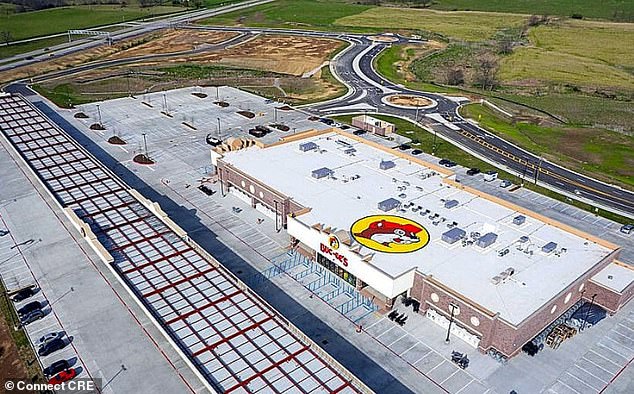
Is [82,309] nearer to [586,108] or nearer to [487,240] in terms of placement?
[487,240]

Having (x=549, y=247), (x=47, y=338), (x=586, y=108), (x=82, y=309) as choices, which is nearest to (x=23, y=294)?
(x=82, y=309)

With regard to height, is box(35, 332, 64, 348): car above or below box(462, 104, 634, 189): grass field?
below

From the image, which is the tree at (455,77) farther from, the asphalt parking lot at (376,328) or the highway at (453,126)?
the asphalt parking lot at (376,328)

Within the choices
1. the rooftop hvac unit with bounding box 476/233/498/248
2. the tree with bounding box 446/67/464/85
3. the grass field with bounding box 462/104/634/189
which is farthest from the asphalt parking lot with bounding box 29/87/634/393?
the tree with bounding box 446/67/464/85

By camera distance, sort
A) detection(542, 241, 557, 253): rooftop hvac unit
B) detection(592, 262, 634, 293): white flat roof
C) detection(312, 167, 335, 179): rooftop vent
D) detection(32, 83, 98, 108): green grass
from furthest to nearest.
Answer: detection(32, 83, 98, 108): green grass
detection(312, 167, 335, 179): rooftop vent
detection(542, 241, 557, 253): rooftop hvac unit
detection(592, 262, 634, 293): white flat roof

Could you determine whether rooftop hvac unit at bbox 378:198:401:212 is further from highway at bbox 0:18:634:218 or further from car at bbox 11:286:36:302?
car at bbox 11:286:36:302

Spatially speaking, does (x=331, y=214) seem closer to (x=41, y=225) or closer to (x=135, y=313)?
(x=135, y=313)

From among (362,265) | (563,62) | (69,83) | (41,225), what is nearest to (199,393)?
(362,265)
